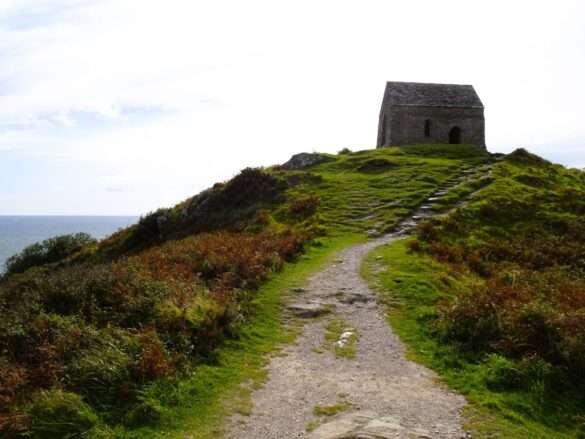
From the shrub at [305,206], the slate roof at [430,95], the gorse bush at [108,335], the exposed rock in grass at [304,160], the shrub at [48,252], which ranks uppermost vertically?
the slate roof at [430,95]

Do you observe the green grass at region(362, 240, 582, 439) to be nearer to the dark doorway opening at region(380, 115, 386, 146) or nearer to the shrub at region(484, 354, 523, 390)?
the shrub at region(484, 354, 523, 390)

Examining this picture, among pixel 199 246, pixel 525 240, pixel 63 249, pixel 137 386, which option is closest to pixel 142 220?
pixel 63 249

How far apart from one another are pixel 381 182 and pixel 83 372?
29.9m

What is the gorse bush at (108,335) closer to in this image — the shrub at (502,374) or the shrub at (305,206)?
the shrub at (502,374)

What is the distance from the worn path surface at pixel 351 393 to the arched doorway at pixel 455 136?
43975 millimetres

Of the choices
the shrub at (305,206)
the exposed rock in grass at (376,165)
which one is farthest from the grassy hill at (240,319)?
the exposed rock in grass at (376,165)

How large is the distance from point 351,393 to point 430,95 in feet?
163

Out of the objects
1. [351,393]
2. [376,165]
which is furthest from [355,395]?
[376,165]

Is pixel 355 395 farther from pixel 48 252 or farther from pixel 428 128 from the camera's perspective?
pixel 428 128

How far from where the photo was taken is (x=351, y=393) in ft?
31.8

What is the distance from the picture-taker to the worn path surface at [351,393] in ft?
27.1

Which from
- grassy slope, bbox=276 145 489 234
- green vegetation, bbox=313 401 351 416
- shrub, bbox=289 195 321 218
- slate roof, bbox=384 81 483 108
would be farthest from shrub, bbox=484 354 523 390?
slate roof, bbox=384 81 483 108

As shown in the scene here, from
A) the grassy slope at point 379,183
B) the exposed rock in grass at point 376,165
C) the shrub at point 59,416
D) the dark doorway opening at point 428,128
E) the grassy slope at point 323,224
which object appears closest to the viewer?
the shrub at point 59,416

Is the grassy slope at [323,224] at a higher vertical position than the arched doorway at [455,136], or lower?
lower
